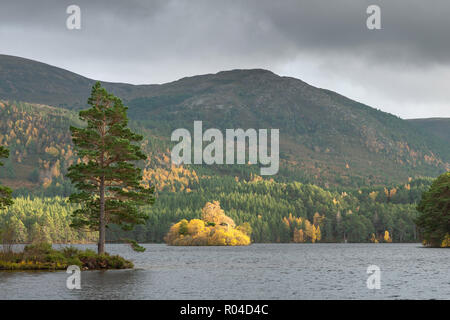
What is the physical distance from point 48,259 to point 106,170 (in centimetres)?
1383

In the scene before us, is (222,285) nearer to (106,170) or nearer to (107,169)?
(106,170)

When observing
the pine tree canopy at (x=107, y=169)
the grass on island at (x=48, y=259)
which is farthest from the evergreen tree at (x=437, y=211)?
the grass on island at (x=48, y=259)

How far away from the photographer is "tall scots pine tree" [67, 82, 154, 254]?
80.6 m

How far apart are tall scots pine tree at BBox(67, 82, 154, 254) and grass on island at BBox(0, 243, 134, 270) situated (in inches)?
110

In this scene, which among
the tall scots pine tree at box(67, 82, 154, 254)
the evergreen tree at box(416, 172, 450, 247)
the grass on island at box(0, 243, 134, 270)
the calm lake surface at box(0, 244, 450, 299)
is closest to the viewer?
the calm lake surface at box(0, 244, 450, 299)

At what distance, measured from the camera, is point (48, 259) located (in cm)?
7769

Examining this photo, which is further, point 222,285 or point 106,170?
point 106,170

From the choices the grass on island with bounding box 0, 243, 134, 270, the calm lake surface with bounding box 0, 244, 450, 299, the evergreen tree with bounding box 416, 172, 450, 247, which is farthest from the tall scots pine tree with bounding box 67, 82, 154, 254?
the evergreen tree with bounding box 416, 172, 450, 247

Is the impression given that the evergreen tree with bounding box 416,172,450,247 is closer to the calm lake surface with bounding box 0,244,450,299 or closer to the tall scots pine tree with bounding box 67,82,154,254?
the calm lake surface with bounding box 0,244,450,299

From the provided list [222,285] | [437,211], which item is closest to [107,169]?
[222,285]

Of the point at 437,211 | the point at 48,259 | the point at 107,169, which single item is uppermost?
the point at 107,169

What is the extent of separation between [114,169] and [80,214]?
8.62m
